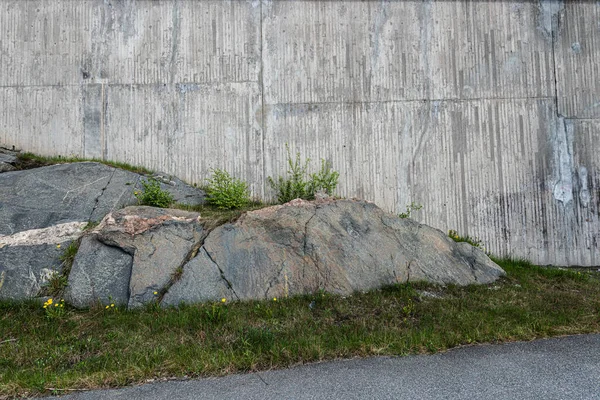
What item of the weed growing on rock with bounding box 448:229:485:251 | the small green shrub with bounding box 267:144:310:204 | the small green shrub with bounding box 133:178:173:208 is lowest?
the weed growing on rock with bounding box 448:229:485:251

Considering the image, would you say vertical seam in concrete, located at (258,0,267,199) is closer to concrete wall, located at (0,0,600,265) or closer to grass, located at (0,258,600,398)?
concrete wall, located at (0,0,600,265)

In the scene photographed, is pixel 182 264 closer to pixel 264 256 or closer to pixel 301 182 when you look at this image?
pixel 264 256

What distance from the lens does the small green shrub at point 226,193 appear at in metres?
8.69

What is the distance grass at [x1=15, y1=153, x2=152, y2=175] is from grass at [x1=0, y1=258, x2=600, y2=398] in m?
3.73

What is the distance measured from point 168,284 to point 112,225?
4.60 feet

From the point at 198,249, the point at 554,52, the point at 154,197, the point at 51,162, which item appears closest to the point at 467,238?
the point at 554,52

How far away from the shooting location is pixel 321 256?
281 inches

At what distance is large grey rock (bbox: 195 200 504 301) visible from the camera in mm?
6844

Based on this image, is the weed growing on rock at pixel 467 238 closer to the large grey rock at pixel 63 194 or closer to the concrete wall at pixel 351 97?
the concrete wall at pixel 351 97

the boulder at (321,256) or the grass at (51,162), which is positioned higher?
the grass at (51,162)

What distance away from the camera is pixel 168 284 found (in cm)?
655

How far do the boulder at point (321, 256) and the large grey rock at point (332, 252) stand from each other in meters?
0.02

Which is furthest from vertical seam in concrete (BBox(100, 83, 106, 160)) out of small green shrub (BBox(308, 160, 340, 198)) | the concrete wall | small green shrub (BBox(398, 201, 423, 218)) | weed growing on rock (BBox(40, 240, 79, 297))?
small green shrub (BBox(398, 201, 423, 218))

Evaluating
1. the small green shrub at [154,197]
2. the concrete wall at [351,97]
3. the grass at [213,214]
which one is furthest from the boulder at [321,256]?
the concrete wall at [351,97]
